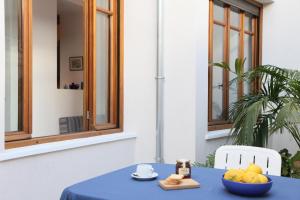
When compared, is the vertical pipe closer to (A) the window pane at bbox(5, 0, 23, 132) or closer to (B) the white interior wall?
(A) the window pane at bbox(5, 0, 23, 132)

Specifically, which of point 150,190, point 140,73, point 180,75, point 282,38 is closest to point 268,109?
point 180,75

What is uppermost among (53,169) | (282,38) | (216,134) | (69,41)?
(69,41)

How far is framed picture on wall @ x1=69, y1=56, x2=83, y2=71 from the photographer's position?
6.33 m

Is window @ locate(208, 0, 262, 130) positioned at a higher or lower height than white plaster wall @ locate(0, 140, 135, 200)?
higher

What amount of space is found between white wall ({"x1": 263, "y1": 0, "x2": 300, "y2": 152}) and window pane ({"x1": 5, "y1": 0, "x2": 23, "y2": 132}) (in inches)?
140

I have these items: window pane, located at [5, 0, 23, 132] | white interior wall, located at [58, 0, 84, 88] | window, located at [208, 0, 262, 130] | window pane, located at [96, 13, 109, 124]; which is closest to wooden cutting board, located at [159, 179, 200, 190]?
window pane, located at [5, 0, 23, 132]

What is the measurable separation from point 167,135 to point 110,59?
1.05 metres

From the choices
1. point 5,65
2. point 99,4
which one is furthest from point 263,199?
point 99,4

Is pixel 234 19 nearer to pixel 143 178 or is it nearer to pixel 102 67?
pixel 102 67

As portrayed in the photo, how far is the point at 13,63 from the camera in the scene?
2887 millimetres

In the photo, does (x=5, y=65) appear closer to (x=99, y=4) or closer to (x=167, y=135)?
(x=99, y=4)

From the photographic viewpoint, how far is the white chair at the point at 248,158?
232cm

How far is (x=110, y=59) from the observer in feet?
12.7

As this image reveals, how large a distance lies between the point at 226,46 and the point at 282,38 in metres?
1.03
